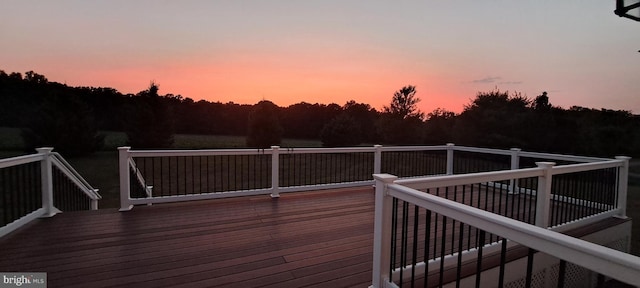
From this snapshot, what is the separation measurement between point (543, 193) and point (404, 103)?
19.2 metres

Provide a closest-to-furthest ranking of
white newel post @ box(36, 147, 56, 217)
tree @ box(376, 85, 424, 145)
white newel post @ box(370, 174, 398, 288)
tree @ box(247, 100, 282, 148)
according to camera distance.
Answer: white newel post @ box(370, 174, 398, 288), white newel post @ box(36, 147, 56, 217), tree @ box(247, 100, 282, 148), tree @ box(376, 85, 424, 145)

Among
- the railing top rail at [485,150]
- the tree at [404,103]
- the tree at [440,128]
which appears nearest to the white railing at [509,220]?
the railing top rail at [485,150]

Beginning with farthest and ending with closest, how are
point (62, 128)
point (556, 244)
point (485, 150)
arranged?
1. point (62, 128)
2. point (485, 150)
3. point (556, 244)

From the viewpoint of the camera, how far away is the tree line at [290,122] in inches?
607

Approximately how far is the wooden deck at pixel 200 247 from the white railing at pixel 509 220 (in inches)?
24.3

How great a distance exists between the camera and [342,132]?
1678cm

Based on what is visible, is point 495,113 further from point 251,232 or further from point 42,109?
point 42,109

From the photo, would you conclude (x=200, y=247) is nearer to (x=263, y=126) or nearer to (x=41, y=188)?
(x=41, y=188)

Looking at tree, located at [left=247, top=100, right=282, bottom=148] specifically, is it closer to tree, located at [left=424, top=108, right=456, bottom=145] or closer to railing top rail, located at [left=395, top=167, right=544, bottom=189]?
tree, located at [left=424, top=108, right=456, bottom=145]

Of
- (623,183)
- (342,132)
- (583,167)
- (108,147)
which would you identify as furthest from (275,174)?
Result: (108,147)

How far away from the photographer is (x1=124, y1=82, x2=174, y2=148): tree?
16750 mm

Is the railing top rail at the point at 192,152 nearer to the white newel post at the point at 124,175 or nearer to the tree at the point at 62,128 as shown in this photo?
the white newel post at the point at 124,175

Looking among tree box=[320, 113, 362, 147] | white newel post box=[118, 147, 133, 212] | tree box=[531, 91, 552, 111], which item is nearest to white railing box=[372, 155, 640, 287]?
white newel post box=[118, 147, 133, 212]

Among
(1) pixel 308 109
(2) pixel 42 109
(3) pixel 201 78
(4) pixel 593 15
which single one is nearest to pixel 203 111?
(1) pixel 308 109
